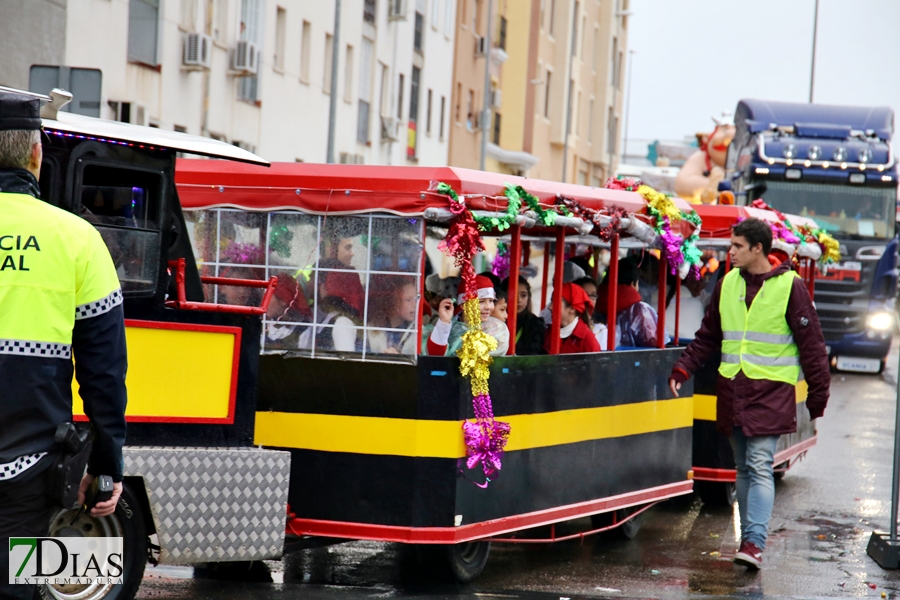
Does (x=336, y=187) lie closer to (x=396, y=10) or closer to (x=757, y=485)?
(x=757, y=485)

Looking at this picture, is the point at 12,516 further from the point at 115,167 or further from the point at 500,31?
the point at 500,31

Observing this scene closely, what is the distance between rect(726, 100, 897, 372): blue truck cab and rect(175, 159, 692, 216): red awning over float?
1626 centimetres

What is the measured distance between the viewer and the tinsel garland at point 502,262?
11.5m

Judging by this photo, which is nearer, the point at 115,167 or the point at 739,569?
the point at 115,167

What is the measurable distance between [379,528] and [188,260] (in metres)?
1.67

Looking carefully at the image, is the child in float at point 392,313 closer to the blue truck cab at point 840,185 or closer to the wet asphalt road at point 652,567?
the wet asphalt road at point 652,567

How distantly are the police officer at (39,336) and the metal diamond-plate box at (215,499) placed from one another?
226 centimetres

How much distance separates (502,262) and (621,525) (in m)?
3.01

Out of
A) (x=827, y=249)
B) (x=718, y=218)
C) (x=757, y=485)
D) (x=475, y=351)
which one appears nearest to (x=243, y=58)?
(x=827, y=249)

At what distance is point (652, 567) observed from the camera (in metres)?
8.41

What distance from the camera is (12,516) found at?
145 inches

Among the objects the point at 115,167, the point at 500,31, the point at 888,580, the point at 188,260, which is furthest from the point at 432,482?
the point at 500,31

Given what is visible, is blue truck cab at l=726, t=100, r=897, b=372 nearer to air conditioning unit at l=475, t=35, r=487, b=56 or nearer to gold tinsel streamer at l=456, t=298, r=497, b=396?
gold tinsel streamer at l=456, t=298, r=497, b=396

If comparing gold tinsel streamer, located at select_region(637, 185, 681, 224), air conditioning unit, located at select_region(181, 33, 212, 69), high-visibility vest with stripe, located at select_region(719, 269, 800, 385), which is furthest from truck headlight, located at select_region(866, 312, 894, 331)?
high-visibility vest with stripe, located at select_region(719, 269, 800, 385)
